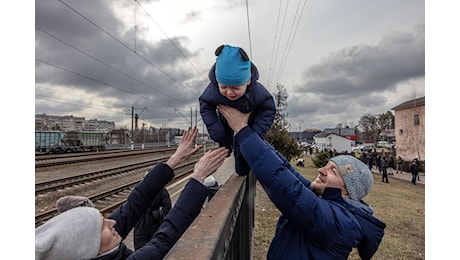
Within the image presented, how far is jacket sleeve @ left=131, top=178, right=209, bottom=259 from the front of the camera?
1437mm

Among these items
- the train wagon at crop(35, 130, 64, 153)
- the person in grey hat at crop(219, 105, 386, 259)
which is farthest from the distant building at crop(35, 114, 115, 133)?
the person in grey hat at crop(219, 105, 386, 259)

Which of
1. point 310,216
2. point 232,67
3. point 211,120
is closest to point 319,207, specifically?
point 310,216

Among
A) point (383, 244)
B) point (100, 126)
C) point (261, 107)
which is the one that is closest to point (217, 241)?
point (261, 107)

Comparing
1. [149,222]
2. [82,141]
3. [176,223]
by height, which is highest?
[176,223]

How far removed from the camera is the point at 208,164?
1843mm

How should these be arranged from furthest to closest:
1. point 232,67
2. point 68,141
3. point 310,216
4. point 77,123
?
point 77,123 → point 68,141 → point 232,67 → point 310,216

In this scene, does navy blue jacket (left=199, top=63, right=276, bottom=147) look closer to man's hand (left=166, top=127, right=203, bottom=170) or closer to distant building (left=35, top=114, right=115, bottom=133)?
man's hand (left=166, top=127, right=203, bottom=170)

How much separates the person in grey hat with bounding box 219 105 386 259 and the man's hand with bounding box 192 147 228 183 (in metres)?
0.25

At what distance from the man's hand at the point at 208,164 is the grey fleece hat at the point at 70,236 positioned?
1.89ft

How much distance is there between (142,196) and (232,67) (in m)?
1.04

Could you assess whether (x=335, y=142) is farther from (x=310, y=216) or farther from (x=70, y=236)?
(x=70, y=236)

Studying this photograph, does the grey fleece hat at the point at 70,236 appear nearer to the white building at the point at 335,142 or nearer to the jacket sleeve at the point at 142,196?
the jacket sleeve at the point at 142,196
